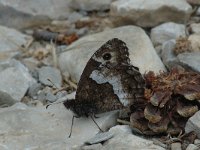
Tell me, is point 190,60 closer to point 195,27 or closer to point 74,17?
point 195,27

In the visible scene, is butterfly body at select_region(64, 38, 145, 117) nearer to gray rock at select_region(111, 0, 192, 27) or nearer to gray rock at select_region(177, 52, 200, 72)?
gray rock at select_region(177, 52, 200, 72)

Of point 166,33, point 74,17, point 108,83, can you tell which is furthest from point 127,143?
point 74,17

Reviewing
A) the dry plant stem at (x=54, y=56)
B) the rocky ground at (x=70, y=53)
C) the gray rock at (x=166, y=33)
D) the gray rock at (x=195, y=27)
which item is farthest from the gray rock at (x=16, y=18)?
the gray rock at (x=195, y=27)

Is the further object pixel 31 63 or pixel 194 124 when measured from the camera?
pixel 31 63

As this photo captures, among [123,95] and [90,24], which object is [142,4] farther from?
[123,95]

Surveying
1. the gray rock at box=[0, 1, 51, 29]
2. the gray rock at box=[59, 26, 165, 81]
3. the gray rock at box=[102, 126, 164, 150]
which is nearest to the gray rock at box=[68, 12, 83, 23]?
the gray rock at box=[0, 1, 51, 29]
